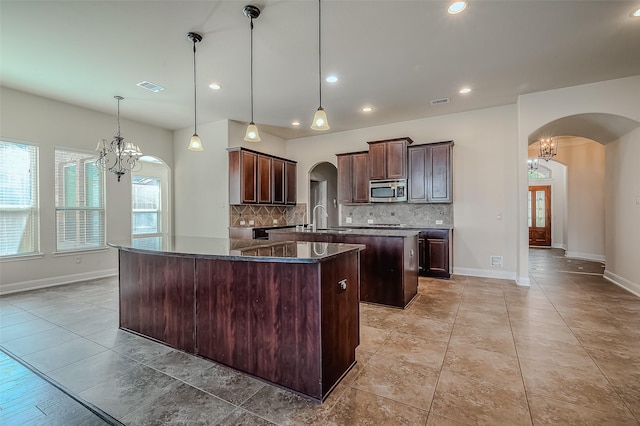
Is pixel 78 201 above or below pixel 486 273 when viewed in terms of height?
above

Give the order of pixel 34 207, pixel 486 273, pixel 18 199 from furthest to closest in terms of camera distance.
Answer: pixel 486 273
pixel 34 207
pixel 18 199

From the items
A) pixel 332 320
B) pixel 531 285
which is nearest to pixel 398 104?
pixel 531 285

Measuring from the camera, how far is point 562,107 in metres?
4.48

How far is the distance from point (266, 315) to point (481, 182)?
4968 mm

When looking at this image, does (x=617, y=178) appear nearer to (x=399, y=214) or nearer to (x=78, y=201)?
(x=399, y=214)

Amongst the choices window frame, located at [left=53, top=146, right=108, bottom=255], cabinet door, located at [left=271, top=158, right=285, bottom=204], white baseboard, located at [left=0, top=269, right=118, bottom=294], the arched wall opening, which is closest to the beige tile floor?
white baseboard, located at [left=0, top=269, right=118, bottom=294]

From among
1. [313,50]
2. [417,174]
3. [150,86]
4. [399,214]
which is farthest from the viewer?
[399,214]

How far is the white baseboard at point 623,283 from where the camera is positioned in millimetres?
4184

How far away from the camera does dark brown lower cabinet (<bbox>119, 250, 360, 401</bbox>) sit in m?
1.95

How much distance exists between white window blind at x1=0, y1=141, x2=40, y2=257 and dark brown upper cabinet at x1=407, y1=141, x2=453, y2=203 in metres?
6.46

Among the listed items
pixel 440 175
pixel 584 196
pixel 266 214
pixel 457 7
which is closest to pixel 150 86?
pixel 266 214

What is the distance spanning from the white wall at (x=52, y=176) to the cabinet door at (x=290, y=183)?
3.22m

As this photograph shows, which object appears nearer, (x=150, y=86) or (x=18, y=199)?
(x=150, y=86)

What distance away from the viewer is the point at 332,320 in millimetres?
2051
